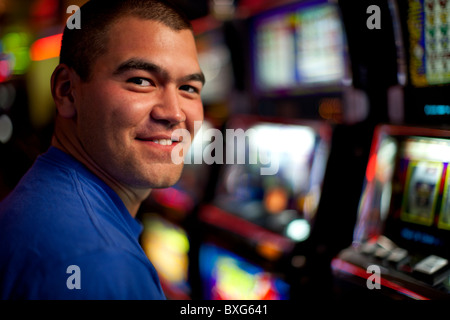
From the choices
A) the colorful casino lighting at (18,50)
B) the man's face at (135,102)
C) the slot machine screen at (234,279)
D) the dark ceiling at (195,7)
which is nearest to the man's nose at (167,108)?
the man's face at (135,102)

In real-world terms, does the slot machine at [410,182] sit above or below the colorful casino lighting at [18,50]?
below

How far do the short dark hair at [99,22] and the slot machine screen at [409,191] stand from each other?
1.21 m

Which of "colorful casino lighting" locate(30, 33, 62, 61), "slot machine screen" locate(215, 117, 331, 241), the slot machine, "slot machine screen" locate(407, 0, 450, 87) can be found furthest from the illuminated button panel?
"colorful casino lighting" locate(30, 33, 62, 61)

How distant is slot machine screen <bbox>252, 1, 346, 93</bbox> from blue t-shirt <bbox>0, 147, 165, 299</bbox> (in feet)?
5.50

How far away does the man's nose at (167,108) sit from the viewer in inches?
51.7

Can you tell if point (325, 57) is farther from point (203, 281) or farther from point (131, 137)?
point (203, 281)

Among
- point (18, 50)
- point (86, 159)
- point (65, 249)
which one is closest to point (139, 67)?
point (86, 159)

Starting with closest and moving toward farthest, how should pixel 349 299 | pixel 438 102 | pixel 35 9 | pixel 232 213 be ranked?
pixel 349 299, pixel 438 102, pixel 232 213, pixel 35 9

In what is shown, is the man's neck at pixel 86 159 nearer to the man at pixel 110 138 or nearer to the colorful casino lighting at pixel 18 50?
the man at pixel 110 138

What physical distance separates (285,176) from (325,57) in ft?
2.54

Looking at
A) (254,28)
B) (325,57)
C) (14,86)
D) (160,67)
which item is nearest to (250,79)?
(254,28)

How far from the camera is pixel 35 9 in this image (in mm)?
6465

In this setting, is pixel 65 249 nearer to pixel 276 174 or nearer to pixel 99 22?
pixel 99 22

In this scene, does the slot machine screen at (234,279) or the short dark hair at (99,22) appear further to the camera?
the slot machine screen at (234,279)
